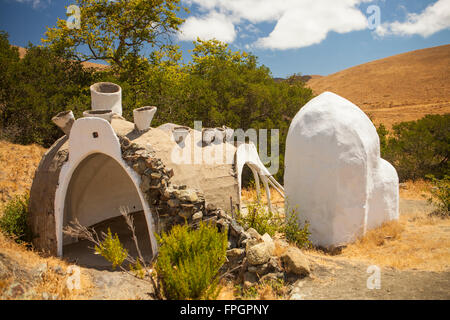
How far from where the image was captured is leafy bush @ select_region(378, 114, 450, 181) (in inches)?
653

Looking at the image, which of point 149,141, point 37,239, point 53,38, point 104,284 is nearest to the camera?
point 104,284

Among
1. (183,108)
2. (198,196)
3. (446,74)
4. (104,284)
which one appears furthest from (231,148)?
(446,74)

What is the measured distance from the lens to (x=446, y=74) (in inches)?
1778

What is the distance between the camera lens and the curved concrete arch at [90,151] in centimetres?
671

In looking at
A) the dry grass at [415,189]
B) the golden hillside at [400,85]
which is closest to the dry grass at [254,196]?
the dry grass at [415,189]

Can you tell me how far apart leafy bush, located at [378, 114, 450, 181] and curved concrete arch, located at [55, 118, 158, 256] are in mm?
14247

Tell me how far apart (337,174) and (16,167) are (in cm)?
1253

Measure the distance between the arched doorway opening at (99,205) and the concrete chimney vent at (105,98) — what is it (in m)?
1.26

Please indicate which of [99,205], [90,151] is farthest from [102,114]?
[99,205]

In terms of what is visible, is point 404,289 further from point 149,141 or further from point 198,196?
point 149,141

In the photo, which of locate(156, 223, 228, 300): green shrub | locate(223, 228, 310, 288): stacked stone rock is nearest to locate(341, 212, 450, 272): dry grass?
locate(223, 228, 310, 288): stacked stone rock

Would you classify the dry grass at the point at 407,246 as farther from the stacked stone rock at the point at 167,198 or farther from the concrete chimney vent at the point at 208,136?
the concrete chimney vent at the point at 208,136

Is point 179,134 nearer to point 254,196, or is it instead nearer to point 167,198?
point 167,198

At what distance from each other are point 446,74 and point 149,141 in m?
50.7
